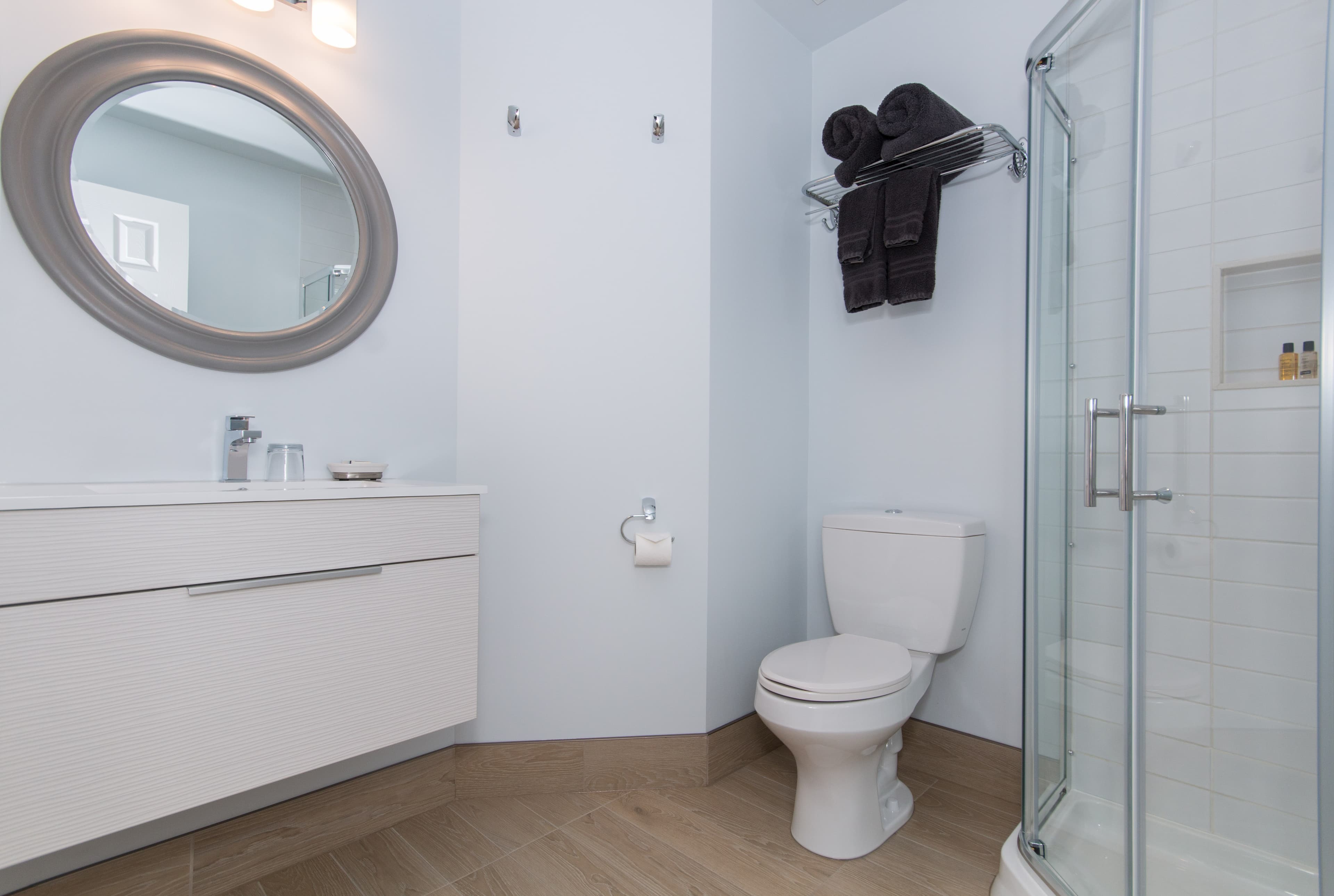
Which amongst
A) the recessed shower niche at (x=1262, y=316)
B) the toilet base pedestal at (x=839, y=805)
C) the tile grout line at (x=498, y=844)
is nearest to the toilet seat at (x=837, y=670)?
the toilet base pedestal at (x=839, y=805)

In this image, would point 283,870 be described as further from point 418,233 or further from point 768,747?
point 418,233

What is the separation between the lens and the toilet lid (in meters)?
1.51

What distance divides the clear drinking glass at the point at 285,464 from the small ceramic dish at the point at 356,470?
7 cm

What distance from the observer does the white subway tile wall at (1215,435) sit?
3.02 ft

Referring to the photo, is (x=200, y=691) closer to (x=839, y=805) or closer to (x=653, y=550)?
(x=653, y=550)

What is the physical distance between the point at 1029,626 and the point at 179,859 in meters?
1.85

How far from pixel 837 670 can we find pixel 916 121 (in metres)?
1.48

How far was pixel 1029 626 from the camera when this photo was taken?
1.47 meters

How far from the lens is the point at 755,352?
6.96 ft

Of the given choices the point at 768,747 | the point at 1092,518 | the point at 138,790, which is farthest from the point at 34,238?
the point at 768,747

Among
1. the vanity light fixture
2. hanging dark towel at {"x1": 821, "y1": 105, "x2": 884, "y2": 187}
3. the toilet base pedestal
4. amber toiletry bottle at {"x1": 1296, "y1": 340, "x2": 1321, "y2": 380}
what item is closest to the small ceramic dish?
the vanity light fixture

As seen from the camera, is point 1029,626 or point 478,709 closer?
point 1029,626

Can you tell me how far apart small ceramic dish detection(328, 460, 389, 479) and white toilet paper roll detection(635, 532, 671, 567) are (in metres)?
0.69

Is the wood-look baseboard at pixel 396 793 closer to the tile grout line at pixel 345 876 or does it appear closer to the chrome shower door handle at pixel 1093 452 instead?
the tile grout line at pixel 345 876
